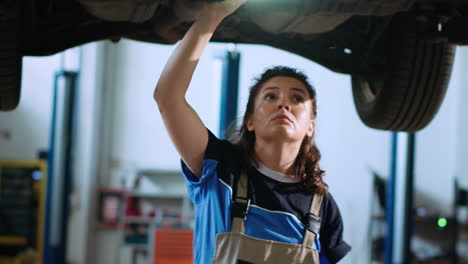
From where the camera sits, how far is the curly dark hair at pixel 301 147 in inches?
51.6

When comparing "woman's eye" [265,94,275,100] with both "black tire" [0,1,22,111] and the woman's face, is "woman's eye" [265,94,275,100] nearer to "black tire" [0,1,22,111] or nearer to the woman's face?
the woman's face

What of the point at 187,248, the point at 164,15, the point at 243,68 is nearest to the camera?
the point at 164,15

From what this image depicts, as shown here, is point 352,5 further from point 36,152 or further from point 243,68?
point 36,152

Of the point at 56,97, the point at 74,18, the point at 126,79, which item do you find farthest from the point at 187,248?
the point at 74,18

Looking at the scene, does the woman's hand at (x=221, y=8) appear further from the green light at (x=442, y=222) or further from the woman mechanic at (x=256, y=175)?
the green light at (x=442, y=222)

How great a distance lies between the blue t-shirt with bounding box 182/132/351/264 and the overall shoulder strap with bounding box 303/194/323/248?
14 millimetres

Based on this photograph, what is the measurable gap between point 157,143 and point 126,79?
0.86 m

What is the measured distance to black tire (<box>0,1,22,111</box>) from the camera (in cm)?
130

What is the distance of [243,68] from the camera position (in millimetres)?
5734

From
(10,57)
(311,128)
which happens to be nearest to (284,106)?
(311,128)

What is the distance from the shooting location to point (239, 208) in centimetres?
120

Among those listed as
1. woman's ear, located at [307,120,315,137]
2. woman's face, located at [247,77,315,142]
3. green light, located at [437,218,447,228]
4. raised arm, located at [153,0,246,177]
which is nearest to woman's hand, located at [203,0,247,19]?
raised arm, located at [153,0,246,177]

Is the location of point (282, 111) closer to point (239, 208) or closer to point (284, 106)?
point (284, 106)

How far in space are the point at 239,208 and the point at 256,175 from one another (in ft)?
0.37
